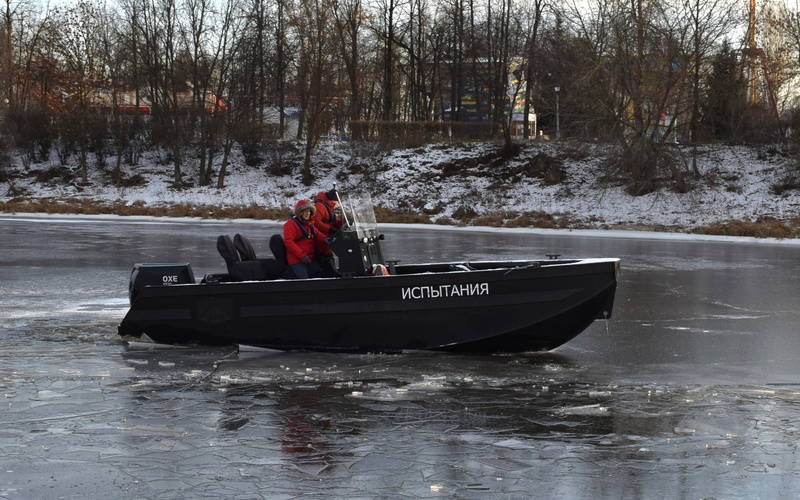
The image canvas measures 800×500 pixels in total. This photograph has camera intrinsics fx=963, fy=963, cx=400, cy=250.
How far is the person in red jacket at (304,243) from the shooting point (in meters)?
9.41

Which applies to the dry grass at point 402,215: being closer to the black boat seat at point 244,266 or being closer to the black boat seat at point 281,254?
the black boat seat at point 281,254

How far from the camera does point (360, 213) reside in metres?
9.34

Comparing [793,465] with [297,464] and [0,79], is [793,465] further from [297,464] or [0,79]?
[0,79]

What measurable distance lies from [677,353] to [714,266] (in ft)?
28.8

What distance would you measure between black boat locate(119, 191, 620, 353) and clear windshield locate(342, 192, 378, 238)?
0.04 feet

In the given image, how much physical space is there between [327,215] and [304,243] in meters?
0.42

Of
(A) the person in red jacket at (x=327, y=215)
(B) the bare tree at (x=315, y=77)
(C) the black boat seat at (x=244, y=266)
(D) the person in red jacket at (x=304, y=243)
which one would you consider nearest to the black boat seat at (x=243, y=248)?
(C) the black boat seat at (x=244, y=266)

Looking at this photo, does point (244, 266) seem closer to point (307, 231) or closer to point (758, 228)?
point (307, 231)

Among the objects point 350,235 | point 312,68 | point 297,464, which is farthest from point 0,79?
point 297,464

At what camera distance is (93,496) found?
15.9ft

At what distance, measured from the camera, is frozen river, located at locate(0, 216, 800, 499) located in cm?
512

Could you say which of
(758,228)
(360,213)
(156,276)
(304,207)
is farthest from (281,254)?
(758,228)

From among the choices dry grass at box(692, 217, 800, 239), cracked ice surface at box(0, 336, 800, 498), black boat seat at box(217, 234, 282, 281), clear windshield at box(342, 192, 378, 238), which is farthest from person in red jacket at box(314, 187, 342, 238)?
dry grass at box(692, 217, 800, 239)

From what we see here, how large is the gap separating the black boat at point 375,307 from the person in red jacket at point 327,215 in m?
0.34
